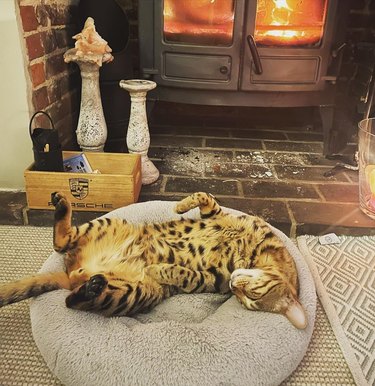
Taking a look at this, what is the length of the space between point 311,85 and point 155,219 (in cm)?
96

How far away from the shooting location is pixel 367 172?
165cm

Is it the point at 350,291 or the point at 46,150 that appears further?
the point at 46,150

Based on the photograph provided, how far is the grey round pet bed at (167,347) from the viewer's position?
0.93m

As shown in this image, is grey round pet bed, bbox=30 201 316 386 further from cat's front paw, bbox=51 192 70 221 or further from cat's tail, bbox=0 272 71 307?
cat's front paw, bbox=51 192 70 221

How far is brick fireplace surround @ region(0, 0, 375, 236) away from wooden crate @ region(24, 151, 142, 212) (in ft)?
0.16

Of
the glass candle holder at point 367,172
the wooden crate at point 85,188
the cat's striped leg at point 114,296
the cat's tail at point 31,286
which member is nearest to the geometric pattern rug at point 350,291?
the glass candle holder at point 367,172

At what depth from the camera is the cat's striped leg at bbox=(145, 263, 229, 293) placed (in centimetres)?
121

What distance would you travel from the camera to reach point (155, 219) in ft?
4.87

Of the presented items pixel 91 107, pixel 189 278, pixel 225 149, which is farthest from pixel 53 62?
pixel 189 278

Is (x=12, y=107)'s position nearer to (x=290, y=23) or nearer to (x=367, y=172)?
(x=290, y=23)

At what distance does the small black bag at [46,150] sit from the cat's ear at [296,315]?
96 cm

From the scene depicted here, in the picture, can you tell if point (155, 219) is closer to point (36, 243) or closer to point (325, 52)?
point (36, 243)

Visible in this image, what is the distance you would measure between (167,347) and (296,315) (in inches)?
13.1

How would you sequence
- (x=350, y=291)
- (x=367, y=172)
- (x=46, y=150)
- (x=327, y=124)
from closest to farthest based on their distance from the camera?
(x=350, y=291) < (x=46, y=150) < (x=367, y=172) < (x=327, y=124)
